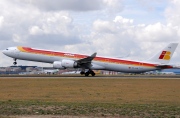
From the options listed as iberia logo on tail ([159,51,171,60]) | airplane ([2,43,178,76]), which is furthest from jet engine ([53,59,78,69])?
iberia logo on tail ([159,51,171,60])

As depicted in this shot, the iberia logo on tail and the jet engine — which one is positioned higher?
the iberia logo on tail

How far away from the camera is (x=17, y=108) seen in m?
18.7

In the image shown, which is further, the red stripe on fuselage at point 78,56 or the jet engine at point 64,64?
the red stripe on fuselage at point 78,56

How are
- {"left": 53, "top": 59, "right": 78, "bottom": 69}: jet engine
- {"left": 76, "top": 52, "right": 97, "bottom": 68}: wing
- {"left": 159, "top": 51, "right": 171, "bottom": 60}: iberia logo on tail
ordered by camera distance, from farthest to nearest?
1. {"left": 159, "top": 51, "right": 171, "bottom": 60}: iberia logo on tail
2. {"left": 76, "top": 52, "right": 97, "bottom": 68}: wing
3. {"left": 53, "top": 59, "right": 78, "bottom": 69}: jet engine

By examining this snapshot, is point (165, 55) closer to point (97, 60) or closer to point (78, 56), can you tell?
point (97, 60)

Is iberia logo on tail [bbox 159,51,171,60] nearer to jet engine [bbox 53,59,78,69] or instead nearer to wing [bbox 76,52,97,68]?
wing [bbox 76,52,97,68]

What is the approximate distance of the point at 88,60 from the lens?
67.2 meters

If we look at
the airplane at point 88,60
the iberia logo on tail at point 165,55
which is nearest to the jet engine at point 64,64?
the airplane at point 88,60

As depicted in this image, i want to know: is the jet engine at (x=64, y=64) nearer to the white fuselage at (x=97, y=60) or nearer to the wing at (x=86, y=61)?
the wing at (x=86, y=61)

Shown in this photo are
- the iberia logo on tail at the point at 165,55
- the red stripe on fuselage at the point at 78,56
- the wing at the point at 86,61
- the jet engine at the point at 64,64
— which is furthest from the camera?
the iberia logo on tail at the point at 165,55

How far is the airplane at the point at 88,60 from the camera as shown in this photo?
6681cm

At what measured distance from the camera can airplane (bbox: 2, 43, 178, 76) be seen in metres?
66.8

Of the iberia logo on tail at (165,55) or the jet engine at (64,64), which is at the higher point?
the iberia logo on tail at (165,55)

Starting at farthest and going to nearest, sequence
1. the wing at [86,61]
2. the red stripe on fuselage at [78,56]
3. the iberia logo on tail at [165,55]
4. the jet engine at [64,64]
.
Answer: the iberia logo on tail at [165,55], the red stripe on fuselage at [78,56], the wing at [86,61], the jet engine at [64,64]
